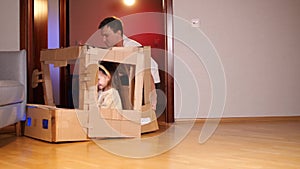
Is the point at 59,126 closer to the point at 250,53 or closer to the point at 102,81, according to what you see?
the point at 102,81

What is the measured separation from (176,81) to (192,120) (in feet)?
1.27

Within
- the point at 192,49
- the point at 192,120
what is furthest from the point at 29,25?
the point at 192,120

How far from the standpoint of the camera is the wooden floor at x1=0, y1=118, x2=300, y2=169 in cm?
159

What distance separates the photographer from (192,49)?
10.7 ft

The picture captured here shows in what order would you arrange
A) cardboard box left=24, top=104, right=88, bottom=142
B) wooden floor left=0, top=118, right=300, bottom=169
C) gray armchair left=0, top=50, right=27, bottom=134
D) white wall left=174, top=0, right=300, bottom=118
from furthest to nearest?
white wall left=174, top=0, right=300, bottom=118, cardboard box left=24, top=104, right=88, bottom=142, gray armchair left=0, top=50, right=27, bottom=134, wooden floor left=0, top=118, right=300, bottom=169

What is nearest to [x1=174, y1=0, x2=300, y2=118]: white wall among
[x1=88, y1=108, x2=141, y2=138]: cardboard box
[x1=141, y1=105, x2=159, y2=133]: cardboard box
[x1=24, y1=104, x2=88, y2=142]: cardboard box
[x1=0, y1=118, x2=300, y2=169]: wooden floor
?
[x1=141, y1=105, x2=159, y2=133]: cardboard box

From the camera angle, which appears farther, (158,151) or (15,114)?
(15,114)

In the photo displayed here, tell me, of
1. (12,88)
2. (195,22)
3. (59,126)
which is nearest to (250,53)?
(195,22)

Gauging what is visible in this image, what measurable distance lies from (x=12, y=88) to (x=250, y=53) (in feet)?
7.27

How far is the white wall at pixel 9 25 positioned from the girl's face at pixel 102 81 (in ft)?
4.02

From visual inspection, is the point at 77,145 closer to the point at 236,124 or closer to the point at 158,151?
the point at 158,151

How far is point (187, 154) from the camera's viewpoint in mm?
1840

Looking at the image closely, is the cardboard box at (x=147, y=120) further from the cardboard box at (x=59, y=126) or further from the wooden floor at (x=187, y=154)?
the cardboard box at (x=59, y=126)

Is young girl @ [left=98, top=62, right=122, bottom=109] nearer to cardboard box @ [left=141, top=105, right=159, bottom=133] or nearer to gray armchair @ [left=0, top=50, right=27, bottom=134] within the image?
cardboard box @ [left=141, top=105, right=159, bottom=133]
